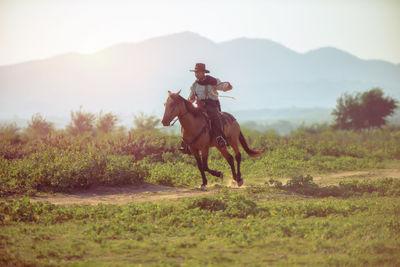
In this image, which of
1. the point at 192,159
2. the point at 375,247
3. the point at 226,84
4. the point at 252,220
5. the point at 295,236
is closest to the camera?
the point at 375,247

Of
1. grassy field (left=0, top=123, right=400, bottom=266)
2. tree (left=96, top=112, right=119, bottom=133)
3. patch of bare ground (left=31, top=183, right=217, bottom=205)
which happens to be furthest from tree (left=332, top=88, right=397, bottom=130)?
patch of bare ground (left=31, top=183, right=217, bottom=205)

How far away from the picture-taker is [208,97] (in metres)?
14.0

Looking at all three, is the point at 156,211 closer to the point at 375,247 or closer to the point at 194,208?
the point at 194,208

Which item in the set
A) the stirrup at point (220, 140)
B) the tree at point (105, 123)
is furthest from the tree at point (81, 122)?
the stirrup at point (220, 140)

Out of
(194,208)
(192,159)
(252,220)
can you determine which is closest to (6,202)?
(194,208)

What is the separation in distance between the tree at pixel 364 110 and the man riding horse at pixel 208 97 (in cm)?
3846

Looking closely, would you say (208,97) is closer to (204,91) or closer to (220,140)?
(204,91)

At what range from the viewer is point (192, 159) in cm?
2045

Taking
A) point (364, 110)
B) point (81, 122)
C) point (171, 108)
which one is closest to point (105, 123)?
point (81, 122)

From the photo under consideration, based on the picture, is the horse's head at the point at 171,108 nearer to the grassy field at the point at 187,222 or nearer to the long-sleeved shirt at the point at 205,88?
the long-sleeved shirt at the point at 205,88

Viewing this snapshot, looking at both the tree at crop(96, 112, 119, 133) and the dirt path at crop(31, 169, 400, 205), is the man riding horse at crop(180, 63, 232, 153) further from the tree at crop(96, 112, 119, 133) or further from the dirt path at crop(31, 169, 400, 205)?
the tree at crop(96, 112, 119, 133)

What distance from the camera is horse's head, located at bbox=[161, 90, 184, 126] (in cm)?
1242

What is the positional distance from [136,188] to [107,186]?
958mm

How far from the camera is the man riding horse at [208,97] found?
1377cm
